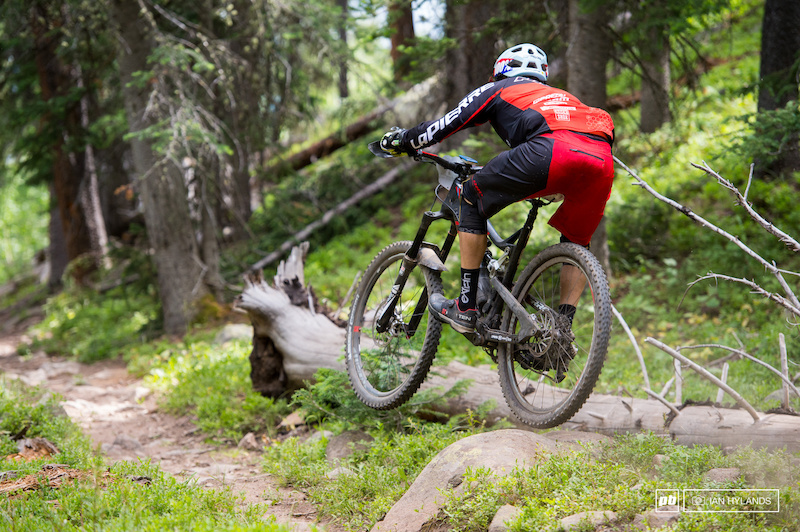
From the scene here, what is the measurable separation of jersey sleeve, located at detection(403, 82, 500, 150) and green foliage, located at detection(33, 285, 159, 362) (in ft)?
24.4

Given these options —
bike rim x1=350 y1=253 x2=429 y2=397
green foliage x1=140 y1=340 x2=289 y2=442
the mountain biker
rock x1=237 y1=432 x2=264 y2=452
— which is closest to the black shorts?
the mountain biker

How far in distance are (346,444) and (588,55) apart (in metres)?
5.21

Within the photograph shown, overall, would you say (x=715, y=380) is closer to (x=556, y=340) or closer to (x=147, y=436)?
(x=556, y=340)

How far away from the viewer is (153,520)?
9.96 ft

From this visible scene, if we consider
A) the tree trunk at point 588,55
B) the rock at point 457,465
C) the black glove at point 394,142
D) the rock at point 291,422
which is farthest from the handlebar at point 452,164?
the tree trunk at point 588,55

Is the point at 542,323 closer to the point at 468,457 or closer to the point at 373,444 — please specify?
the point at 468,457

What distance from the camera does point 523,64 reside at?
398cm

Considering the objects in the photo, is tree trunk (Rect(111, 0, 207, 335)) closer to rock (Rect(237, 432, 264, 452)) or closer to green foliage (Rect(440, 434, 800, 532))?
rock (Rect(237, 432, 264, 452))

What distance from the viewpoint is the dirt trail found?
4.11 m

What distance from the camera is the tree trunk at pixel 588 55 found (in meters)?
6.79

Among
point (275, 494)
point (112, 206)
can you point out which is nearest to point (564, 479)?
point (275, 494)

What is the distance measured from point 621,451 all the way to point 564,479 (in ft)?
1.76

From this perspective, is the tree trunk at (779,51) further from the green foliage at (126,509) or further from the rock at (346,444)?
the green foliage at (126,509)

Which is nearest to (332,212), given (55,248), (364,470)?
(364,470)
